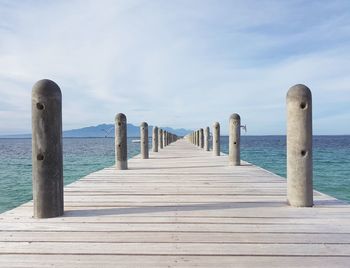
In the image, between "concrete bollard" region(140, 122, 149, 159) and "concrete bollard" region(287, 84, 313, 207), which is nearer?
"concrete bollard" region(287, 84, 313, 207)

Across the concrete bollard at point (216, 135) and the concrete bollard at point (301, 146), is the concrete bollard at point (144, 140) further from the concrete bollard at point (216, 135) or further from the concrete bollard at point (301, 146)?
the concrete bollard at point (301, 146)

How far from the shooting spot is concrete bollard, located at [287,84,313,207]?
4.03 meters

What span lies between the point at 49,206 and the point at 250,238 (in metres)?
2.12

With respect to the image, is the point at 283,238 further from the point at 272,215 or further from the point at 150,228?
the point at 150,228

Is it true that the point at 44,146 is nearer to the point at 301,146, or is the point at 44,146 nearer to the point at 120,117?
the point at 301,146

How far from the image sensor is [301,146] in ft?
13.3

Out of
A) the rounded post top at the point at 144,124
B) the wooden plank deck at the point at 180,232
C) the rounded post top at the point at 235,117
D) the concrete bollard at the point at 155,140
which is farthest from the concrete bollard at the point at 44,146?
the concrete bollard at the point at 155,140

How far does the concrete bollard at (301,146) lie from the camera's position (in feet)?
13.2

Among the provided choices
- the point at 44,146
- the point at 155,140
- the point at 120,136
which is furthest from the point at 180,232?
the point at 155,140

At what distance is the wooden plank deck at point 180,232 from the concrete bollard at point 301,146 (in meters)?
0.20

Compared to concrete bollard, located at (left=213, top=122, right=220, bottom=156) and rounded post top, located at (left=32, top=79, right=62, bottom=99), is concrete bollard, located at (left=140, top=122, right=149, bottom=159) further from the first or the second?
rounded post top, located at (left=32, top=79, right=62, bottom=99)

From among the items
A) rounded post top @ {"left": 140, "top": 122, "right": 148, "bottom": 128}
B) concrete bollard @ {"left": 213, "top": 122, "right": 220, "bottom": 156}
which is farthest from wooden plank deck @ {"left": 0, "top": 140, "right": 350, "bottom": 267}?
concrete bollard @ {"left": 213, "top": 122, "right": 220, "bottom": 156}

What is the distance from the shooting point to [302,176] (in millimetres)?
4047

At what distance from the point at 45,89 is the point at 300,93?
294 centimetres
